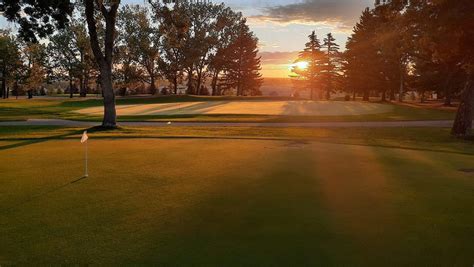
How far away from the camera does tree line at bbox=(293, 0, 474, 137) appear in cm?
1855

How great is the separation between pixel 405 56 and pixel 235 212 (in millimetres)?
57743

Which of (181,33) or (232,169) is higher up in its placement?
(181,33)

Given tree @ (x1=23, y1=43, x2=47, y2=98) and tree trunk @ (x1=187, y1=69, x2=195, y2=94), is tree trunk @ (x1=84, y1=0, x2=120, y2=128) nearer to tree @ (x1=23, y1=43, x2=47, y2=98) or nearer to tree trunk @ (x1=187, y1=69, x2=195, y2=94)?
tree @ (x1=23, y1=43, x2=47, y2=98)

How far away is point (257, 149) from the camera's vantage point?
451 inches

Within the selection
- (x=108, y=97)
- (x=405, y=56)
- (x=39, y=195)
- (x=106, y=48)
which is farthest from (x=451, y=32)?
(x=405, y=56)

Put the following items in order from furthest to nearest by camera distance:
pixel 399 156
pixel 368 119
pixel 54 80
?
pixel 54 80 < pixel 368 119 < pixel 399 156

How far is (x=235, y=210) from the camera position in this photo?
5.68 meters

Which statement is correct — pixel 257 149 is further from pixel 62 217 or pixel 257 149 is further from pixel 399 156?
pixel 62 217

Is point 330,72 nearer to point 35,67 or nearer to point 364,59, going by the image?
point 364,59

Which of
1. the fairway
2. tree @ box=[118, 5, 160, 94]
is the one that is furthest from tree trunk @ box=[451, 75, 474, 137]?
tree @ box=[118, 5, 160, 94]

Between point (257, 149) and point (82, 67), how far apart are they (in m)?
69.0

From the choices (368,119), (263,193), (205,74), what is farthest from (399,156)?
(205,74)

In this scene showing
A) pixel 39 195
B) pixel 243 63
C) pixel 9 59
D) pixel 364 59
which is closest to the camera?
pixel 39 195

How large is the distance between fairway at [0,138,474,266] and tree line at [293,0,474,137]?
434 inches
